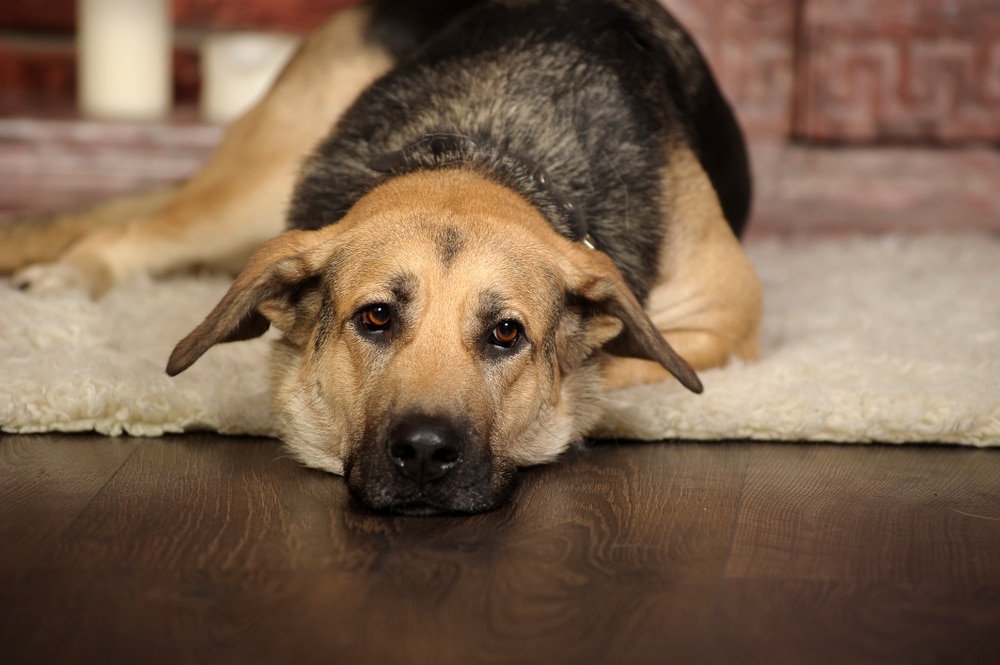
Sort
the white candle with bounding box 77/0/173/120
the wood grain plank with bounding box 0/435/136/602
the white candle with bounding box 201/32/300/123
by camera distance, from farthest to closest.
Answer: the white candle with bounding box 201/32/300/123 < the white candle with bounding box 77/0/173/120 < the wood grain plank with bounding box 0/435/136/602

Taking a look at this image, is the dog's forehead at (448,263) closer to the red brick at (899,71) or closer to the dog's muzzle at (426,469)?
the dog's muzzle at (426,469)

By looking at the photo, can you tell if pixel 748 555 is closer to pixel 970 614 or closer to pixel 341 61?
pixel 970 614

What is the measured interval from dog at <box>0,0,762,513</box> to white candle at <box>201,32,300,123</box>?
175 cm

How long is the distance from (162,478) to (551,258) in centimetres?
103

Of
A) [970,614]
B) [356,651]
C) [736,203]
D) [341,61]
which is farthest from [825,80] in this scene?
[356,651]

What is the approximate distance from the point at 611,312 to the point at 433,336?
19.6 inches

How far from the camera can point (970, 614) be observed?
2.19 meters

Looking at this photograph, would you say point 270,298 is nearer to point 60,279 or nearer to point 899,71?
point 60,279

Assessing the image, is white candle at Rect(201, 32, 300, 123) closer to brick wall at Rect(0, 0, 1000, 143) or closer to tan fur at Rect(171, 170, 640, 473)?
brick wall at Rect(0, 0, 1000, 143)

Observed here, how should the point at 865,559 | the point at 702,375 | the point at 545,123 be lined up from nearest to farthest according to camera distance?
the point at 865,559 → the point at 545,123 → the point at 702,375

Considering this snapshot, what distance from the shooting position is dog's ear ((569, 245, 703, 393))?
2861 mm

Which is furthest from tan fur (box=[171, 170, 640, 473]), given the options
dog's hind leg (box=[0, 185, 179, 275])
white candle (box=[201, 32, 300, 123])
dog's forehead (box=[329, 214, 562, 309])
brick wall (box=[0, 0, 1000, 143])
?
brick wall (box=[0, 0, 1000, 143])

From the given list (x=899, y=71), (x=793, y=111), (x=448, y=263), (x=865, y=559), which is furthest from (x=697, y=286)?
(x=899, y=71)

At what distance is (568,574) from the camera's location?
2340 mm
